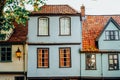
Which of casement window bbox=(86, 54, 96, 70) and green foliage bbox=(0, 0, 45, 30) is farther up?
green foliage bbox=(0, 0, 45, 30)

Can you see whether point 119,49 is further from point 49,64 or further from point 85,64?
point 49,64

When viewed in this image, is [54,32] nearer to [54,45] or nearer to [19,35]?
[54,45]

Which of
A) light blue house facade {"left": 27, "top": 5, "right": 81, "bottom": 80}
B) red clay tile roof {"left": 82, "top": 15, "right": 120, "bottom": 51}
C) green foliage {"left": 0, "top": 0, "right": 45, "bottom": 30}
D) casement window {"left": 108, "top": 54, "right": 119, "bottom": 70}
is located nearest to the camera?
green foliage {"left": 0, "top": 0, "right": 45, "bottom": 30}

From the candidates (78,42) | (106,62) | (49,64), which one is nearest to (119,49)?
(106,62)

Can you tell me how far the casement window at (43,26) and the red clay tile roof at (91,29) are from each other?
3.87 metres

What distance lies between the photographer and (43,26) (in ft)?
118

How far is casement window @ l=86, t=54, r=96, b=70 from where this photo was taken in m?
35.7

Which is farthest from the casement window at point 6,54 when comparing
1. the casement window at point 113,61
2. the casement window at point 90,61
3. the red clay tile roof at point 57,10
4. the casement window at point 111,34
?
the casement window at point 113,61

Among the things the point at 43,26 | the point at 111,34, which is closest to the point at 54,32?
the point at 43,26

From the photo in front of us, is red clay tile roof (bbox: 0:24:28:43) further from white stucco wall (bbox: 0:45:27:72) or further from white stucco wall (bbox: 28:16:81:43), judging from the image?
white stucco wall (bbox: 28:16:81:43)

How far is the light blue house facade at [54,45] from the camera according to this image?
3556 centimetres

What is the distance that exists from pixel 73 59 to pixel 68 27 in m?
3.09

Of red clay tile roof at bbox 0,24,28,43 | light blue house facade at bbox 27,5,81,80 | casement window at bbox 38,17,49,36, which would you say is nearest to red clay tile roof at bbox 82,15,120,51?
light blue house facade at bbox 27,5,81,80

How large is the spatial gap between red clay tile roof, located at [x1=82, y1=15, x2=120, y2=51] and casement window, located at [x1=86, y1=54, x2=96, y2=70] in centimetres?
67
